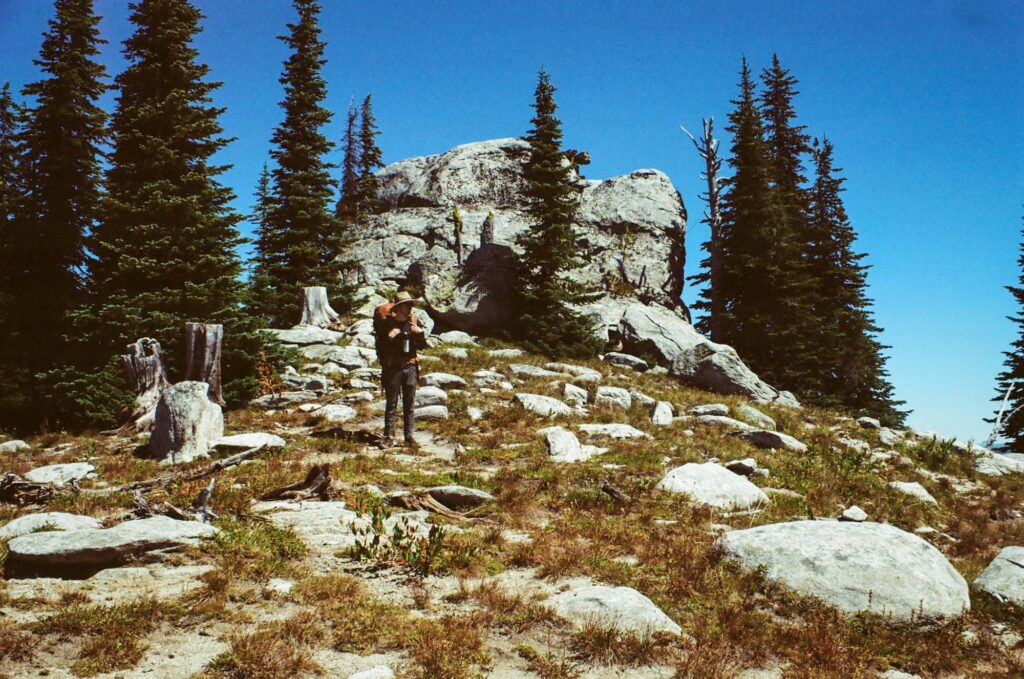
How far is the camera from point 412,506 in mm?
7910

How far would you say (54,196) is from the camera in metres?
16.5

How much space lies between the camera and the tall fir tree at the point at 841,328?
88.4 feet

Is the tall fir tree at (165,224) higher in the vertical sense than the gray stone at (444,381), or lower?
higher

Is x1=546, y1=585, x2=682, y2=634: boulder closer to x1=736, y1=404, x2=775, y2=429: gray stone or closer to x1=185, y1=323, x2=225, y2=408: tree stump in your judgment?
x1=185, y1=323, x2=225, y2=408: tree stump

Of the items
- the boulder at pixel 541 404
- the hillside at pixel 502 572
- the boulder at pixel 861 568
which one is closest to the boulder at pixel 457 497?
the hillside at pixel 502 572

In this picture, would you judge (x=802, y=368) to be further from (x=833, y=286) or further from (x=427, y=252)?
(x=427, y=252)

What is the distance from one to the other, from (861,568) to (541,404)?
10.3 metres

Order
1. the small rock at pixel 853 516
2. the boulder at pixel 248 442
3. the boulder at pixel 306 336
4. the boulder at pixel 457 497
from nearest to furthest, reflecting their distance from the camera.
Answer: the small rock at pixel 853 516 → the boulder at pixel 457 497 → the boulder at pixel 248 442 → the boulder at pixel 306 336

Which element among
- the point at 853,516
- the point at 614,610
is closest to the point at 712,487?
the point at 853,516

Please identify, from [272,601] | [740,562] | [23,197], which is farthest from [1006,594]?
[23,197]

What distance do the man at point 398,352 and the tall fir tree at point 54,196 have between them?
9192mm

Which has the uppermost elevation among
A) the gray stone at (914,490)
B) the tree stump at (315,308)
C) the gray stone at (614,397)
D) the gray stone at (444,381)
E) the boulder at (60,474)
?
the tree stump at (315,308)

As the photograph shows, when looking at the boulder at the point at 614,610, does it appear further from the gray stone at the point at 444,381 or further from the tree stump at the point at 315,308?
the tree stump at the point at 315,308

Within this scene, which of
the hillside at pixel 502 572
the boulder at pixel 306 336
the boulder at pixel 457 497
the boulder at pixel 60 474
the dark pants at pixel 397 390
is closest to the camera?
the hillside at pixel 502 572
